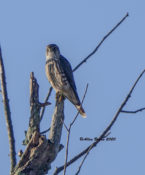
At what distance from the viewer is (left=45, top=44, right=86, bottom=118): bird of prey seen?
805 cm

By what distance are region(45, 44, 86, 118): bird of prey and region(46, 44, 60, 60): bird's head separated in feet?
0.22

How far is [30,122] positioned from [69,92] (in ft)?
11.5

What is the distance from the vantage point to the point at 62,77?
8.24 m

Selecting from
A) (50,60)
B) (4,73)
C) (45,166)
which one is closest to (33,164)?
(45,166)

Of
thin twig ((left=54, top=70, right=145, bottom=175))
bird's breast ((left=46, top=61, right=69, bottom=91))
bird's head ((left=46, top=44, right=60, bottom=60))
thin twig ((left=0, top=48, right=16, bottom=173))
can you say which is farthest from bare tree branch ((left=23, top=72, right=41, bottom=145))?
bird's head ((left=46, top=44, right=60, bottom=60))

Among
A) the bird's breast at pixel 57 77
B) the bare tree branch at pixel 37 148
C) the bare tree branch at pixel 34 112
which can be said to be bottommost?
the bare tree branch at pixel 37 148

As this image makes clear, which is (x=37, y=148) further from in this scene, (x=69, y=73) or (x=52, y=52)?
(x=52, y=52)

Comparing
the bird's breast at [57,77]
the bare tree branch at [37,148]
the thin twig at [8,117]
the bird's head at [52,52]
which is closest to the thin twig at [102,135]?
the bare tree branch at [37,148]

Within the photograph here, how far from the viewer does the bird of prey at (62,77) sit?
26.4 ft

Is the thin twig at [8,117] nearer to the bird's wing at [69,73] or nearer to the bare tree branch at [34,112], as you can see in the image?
the bare tree branch at [34,112]

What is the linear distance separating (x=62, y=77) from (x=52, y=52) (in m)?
0.76

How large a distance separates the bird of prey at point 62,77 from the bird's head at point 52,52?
0.22 ft

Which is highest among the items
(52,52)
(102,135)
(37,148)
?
(52,52)

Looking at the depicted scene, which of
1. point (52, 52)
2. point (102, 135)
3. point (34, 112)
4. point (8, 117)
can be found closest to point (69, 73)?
point (52, 52)
